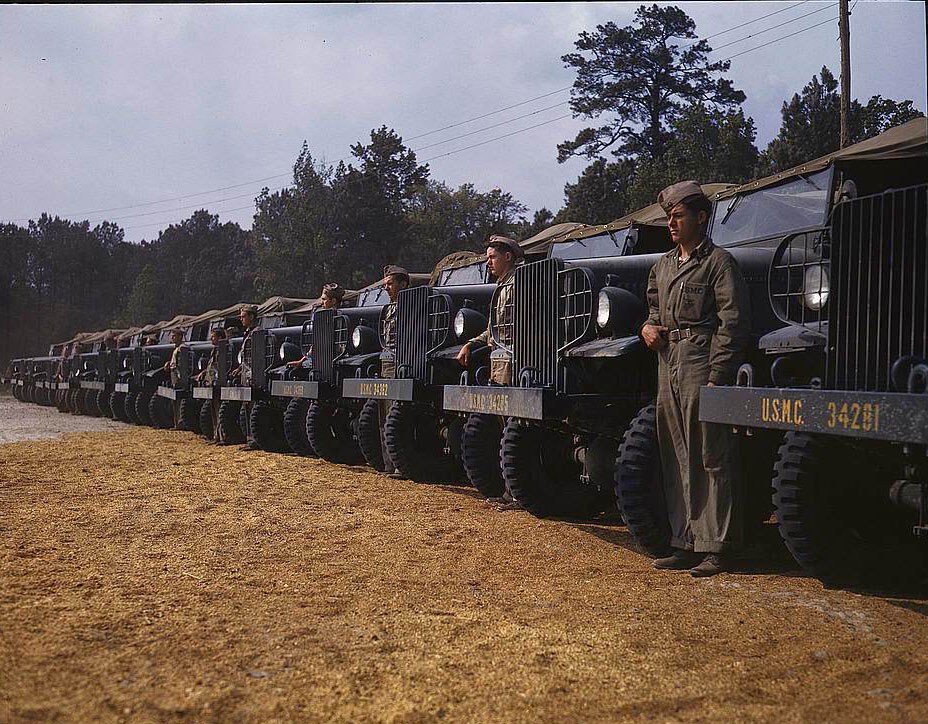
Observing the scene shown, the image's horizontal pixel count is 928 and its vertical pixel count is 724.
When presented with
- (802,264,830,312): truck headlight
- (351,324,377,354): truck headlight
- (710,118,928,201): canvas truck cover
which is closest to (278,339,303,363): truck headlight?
(351,324,377,354): truck headlight

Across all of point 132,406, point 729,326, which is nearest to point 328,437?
point 729,326

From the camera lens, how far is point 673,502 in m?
5.00

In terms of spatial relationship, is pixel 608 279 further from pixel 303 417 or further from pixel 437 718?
pixel 303 417

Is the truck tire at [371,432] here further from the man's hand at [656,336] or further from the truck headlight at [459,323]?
the man's hand at [656,336]

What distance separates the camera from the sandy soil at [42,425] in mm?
14727

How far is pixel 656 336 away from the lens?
500 cm

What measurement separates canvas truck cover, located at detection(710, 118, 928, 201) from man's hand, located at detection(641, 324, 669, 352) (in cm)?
203

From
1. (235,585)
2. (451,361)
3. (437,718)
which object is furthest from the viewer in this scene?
(451,361)

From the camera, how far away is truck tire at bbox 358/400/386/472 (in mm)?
9117

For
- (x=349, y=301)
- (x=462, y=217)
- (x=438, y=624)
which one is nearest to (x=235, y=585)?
(x=438, y=624)

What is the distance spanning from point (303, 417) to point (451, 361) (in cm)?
328

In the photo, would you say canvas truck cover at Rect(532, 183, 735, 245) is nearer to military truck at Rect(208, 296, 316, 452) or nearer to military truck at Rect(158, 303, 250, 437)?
military truck at Rect(208, 296, 316, 452)

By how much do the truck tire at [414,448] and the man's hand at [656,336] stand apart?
357 cm

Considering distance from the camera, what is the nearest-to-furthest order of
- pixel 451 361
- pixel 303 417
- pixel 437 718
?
pixel 437 718
pixel 451 361
pixel 303 417
